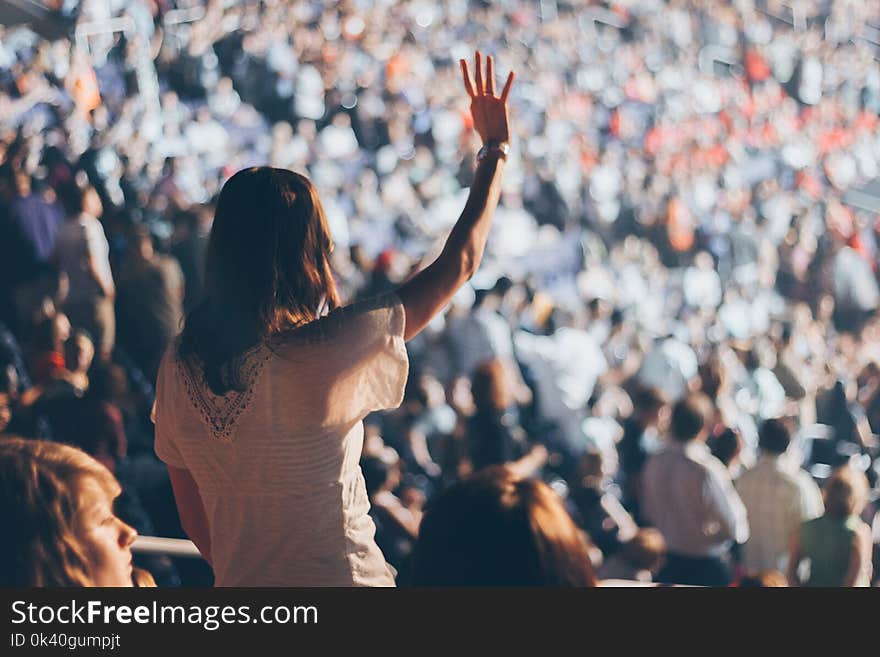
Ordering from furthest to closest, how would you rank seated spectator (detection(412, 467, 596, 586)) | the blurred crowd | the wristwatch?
1. the blurred crowd
2. the wristwatch
3. seated spectator (detection(412, 467, 596, 586))

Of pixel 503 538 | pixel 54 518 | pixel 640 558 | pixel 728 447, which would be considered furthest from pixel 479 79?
pixel 728 447

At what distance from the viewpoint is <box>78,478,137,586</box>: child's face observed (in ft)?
4.33

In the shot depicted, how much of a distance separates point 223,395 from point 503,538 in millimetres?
405

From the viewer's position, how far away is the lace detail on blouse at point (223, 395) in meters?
1.31

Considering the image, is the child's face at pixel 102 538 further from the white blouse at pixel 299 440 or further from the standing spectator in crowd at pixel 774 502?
the standing spectator in crowd at pixel 774 502

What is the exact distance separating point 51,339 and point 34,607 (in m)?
1.92

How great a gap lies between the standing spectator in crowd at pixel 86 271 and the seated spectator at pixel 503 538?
290cm

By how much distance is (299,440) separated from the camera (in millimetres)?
1309

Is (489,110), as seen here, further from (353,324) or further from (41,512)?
(41,512)

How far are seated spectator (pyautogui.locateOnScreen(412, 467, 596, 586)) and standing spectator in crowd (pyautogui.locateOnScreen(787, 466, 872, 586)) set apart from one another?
6.50ft

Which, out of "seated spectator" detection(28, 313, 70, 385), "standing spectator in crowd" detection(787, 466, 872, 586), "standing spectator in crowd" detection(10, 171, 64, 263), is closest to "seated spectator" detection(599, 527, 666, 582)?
"standing spectator in crowd" detection(787, 466, 872, 586)

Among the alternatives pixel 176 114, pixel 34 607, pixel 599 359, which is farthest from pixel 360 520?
pixel 176 114

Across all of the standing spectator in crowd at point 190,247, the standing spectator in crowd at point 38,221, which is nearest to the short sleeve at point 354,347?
the standing spectator in crowd at point 190,247

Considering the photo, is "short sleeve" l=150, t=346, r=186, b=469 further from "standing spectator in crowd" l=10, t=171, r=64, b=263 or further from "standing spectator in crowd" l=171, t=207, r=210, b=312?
"standing spectator in crowd" l=10, t=171, r=64, b=263
